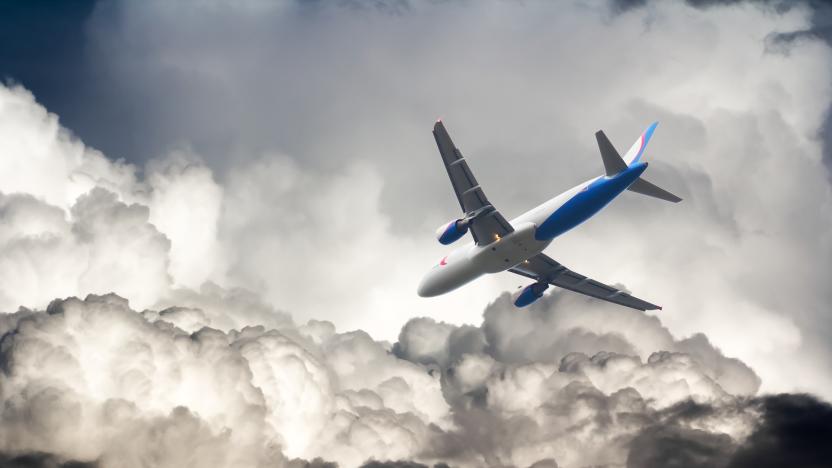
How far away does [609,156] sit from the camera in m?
69.6

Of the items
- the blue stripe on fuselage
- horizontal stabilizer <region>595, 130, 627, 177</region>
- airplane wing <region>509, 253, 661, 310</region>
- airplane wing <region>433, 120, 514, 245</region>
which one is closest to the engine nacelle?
airplane wing <region>509, 253, 661, 310</region>

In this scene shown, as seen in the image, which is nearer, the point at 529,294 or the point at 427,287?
the point at 427,287

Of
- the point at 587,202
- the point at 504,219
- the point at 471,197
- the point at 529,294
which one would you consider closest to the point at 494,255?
the point at 504,219

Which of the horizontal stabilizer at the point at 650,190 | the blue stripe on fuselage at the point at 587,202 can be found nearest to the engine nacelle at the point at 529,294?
the blue stripe on fuselage at the point at 587,202

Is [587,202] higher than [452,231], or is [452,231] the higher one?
[452,231]

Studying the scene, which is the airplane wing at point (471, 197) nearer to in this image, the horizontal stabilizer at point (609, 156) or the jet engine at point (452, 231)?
the jet engine at point (452, 231)

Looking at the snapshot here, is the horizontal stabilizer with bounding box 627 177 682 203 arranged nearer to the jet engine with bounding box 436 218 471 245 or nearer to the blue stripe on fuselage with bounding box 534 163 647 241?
the blue stripe on fuselage with bounding box 534 163 647 241

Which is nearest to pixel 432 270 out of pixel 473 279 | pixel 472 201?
pixel 473 279

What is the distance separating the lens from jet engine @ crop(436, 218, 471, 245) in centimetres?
7325

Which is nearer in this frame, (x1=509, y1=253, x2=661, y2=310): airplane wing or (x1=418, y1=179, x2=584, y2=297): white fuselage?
(x1=418, y1=179, x2=584, y2=297): white fuselage

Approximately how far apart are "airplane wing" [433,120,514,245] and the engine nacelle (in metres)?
12.8

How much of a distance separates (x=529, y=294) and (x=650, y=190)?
17088 millimetres

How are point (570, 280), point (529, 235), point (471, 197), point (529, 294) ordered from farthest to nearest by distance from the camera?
point (570, 280), point (529, 294), point (529, 235), point (471, 197)

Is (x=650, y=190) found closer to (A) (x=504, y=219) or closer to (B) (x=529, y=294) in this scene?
(A) (x=504, y=219)
